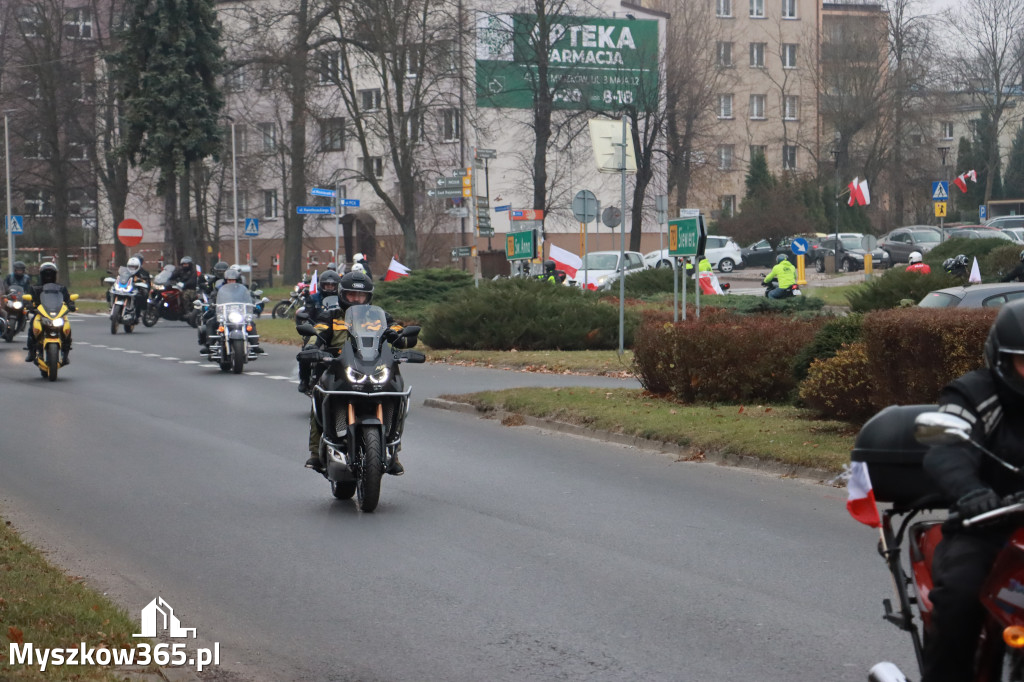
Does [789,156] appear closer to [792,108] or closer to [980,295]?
[792,108]

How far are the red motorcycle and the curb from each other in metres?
6.31

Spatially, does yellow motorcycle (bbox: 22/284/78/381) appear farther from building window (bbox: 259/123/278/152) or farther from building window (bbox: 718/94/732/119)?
building window (bbox: 718/94/732/119)

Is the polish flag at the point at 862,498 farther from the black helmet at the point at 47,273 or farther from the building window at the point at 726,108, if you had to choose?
the building window at the point at 726,108

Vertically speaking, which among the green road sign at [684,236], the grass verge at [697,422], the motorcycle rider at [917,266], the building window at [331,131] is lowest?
the grass verge at [697,422]

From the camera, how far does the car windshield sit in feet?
156

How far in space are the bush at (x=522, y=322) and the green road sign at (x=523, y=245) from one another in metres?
0.72

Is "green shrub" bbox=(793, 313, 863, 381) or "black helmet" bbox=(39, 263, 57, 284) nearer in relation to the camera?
"green shrub" bbox=(793, 313, 863, 381)

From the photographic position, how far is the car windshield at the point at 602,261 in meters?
47.6

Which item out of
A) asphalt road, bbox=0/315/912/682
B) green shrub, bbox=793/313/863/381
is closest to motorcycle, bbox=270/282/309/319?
asphalt road, bbox=0/315/912/682

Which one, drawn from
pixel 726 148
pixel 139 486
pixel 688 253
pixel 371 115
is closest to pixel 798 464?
pixel 139 486

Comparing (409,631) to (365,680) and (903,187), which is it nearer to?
(365,680)

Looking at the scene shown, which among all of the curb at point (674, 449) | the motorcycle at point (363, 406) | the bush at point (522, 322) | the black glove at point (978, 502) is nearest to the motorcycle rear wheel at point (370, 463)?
the motorcycle at point (363, 406)

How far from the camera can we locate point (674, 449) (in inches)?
510

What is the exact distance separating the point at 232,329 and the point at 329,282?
23.7 feet
